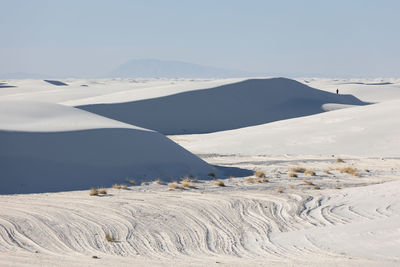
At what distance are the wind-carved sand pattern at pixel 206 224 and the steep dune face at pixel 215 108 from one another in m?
38.8

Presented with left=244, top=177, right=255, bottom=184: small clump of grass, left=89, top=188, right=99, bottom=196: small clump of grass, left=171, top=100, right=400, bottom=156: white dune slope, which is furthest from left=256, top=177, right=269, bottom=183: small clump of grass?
left=171, top=100, right=400, bottom=156: white dune slope

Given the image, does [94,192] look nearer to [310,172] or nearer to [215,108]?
[310,172]

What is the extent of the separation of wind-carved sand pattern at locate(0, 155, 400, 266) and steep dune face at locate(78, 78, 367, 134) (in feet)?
127

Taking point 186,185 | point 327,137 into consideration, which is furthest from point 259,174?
point 327,137

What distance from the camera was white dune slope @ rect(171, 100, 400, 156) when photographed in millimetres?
32250

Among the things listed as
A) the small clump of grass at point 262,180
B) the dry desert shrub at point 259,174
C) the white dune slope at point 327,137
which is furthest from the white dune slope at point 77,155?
the white dune slope at point 327,137

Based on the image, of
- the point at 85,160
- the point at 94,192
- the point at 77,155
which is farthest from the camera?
the point at 77,155

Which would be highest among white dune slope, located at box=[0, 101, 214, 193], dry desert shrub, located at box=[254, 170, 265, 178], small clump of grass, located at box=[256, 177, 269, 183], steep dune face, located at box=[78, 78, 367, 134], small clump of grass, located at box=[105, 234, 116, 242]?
steep dune face, located at box=[78, 78, 367, 134]

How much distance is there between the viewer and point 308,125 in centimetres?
3978

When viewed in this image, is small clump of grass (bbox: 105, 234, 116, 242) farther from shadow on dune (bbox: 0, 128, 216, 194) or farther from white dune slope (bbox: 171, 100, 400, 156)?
white dune slope (bbox: 171, 100, 400, 156)

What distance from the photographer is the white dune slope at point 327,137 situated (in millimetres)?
32250

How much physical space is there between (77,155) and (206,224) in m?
9.05

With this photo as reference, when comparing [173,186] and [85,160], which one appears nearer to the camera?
[173,186]

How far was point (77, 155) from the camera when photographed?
21.2 m
